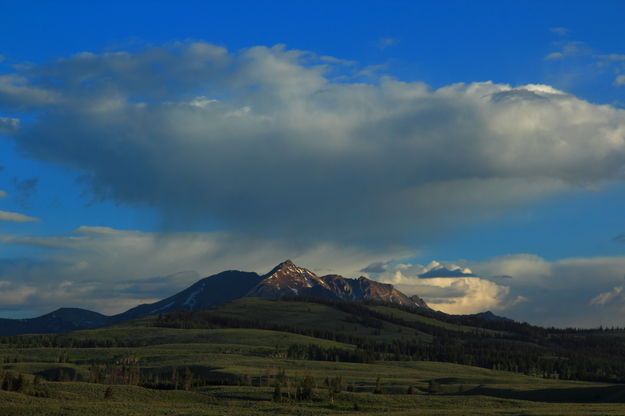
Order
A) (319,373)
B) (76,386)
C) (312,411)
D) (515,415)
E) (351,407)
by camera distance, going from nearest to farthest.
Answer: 1. (515,415)
2. (312,411)
3. (351,407)
4. (76,386)
5. (319,373)

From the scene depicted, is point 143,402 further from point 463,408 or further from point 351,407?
point 463,408

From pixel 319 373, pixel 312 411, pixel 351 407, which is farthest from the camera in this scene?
pixel 319 373

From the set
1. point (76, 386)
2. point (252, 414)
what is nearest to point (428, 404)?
point (252, 414)

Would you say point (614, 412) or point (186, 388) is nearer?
point (614, 412)

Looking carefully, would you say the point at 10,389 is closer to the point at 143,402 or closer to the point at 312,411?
the point at 143,402

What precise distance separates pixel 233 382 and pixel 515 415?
3020 inches

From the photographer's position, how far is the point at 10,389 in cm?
10356

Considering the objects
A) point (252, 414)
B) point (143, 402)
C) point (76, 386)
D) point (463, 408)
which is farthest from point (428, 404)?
point (76, 386)

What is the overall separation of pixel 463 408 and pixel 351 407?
15552mm

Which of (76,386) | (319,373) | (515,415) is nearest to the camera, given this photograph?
(515,415)

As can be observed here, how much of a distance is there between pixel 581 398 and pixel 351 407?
150 feet

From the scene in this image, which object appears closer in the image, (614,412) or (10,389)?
(614,412)

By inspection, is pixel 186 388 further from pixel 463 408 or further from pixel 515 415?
pixel 515 415

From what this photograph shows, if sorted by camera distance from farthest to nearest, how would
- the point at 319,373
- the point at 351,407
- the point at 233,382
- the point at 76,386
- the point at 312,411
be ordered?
the point at 319,373, the point at 233,382, the point at 76,386, the point at 351,407, the point at 312,411
